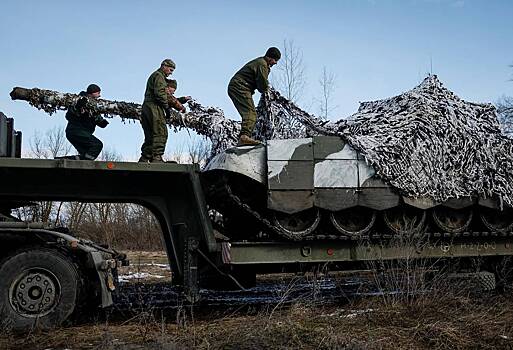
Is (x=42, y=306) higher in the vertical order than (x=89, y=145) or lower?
lower

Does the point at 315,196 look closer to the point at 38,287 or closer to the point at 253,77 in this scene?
the point at 253,77

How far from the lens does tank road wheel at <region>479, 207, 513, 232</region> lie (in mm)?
8867

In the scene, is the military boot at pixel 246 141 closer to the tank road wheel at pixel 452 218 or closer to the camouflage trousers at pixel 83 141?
the camouflage trousers at pixel 83 141

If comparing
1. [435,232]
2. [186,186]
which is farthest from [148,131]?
[435,232]

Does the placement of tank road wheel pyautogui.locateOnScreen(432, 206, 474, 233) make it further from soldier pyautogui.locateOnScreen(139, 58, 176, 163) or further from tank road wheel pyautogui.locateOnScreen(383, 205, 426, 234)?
soldier pyautogui.locateOnScreen(139, 58, 176, 163)

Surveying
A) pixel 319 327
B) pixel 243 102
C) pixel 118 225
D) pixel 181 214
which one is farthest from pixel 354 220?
pixel 118 225

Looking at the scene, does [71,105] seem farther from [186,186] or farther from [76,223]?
[76,223]

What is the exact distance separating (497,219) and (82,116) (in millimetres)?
6236

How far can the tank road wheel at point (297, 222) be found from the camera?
316 inches

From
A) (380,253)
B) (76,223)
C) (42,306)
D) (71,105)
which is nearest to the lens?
(42,306)

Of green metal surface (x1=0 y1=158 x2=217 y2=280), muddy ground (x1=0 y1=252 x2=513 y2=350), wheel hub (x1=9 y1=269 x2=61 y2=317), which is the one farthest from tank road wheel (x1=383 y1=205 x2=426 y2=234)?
wheel hub (x1=9 y1=269 x2=61 y2=317)

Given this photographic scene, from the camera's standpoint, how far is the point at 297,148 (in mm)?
7945

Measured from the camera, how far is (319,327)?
237 inches

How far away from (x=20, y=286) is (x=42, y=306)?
33 centimetres
